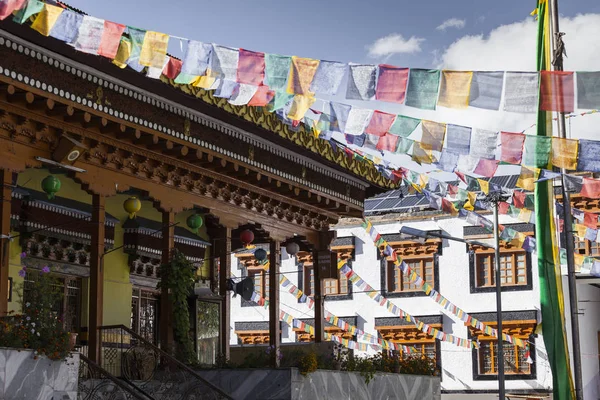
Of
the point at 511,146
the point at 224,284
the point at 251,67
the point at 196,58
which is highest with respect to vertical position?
the point at 196,58

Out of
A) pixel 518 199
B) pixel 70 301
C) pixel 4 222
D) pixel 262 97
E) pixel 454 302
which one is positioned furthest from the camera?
pixel 454 302

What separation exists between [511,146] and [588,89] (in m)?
3.44

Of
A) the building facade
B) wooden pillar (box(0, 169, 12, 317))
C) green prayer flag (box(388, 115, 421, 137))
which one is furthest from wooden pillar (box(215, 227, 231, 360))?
the building facade

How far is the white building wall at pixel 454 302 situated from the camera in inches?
1511

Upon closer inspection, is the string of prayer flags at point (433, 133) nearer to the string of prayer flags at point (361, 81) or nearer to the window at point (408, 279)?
the string of prayer flags at point (361, 81)

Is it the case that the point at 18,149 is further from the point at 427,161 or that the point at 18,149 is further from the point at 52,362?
the point at 427,161

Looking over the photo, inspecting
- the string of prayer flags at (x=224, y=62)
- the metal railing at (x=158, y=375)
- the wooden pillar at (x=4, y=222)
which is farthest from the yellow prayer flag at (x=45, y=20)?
the metal railing at (x=158, y=375)

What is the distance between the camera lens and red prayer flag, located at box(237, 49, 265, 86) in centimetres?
1391

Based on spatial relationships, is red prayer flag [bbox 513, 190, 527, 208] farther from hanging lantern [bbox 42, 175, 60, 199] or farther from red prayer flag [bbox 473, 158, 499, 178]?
hanging lantern [bbox 42, 175, 60, 199]

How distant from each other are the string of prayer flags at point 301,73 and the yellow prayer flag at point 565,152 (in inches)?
189

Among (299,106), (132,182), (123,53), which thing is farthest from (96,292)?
(123,53)

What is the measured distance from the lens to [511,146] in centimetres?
1664

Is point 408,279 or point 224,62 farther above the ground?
point 224,62

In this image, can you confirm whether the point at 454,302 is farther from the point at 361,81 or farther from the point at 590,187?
the point at 361,81
